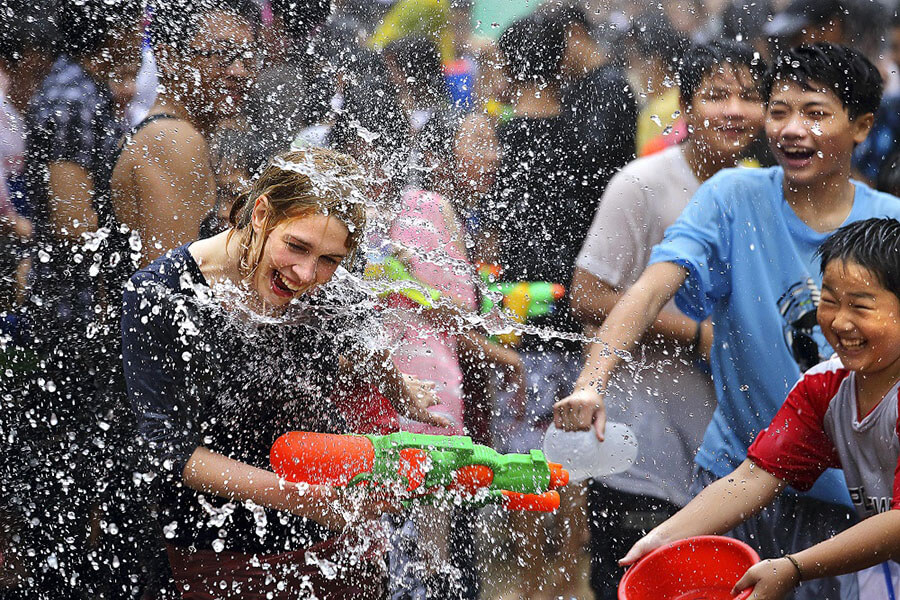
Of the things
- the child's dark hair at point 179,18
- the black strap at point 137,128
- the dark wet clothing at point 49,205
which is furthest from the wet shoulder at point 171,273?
the child's dark hair at point 179,18

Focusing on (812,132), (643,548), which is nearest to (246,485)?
(643,548)

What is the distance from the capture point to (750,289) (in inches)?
107

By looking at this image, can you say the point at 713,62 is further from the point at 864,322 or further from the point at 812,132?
the point at 864,322

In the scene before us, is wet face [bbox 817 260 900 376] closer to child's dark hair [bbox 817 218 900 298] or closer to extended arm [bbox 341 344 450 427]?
child's dark hair [bbox 817 218 900 298]

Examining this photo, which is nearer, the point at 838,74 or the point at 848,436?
the point at 848,436

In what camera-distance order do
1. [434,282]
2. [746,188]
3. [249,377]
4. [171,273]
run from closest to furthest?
[171,273], [249,377], [746,188], [434,282]

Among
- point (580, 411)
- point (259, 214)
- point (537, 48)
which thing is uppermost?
point (537, 48)

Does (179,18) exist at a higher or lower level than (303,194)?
higher

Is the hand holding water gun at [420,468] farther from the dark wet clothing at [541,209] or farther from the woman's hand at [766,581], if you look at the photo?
the dark wet clothing at [541,209]

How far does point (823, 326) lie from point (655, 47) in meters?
1.47

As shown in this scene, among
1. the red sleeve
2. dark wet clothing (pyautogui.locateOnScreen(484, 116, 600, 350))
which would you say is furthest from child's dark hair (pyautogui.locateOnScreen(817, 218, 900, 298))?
dark wet clothing (pyautogui.locateOnScreen(484, 116, 600, 350))

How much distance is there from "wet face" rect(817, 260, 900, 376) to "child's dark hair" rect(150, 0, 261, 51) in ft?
6.95

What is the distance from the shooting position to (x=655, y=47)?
3.36 m

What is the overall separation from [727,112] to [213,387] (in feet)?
5.82
